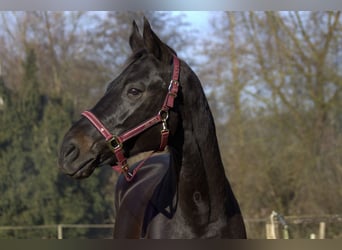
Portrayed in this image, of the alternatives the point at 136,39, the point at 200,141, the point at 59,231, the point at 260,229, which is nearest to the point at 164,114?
the point at 200,141

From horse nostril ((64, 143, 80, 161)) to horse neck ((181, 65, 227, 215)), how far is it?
651mm

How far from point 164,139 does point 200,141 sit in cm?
25

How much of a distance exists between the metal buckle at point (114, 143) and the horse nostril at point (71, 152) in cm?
18

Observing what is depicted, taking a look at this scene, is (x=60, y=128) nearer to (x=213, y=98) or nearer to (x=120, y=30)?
(x=120, y=30)

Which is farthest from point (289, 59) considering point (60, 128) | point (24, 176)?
point (24, 176)

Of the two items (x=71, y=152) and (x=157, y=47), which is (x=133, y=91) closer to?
(x=157, y=47)

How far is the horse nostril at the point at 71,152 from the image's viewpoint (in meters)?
2.76

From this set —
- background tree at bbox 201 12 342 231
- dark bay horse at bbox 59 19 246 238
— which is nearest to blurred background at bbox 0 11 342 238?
background tree at bbox 201 12 342 231

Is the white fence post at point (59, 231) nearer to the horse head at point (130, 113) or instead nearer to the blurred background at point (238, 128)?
the blurred background at point (238, 128)

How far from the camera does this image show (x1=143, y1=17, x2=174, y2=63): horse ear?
9.76 feet

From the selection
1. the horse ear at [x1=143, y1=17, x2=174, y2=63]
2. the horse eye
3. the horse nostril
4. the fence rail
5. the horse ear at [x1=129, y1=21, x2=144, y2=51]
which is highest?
the horse ear at [x1=129, y1=21, x2=144, y2=51]

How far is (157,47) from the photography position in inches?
118

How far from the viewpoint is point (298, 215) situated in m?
11.9

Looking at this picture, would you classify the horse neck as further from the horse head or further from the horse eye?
the horse eye
